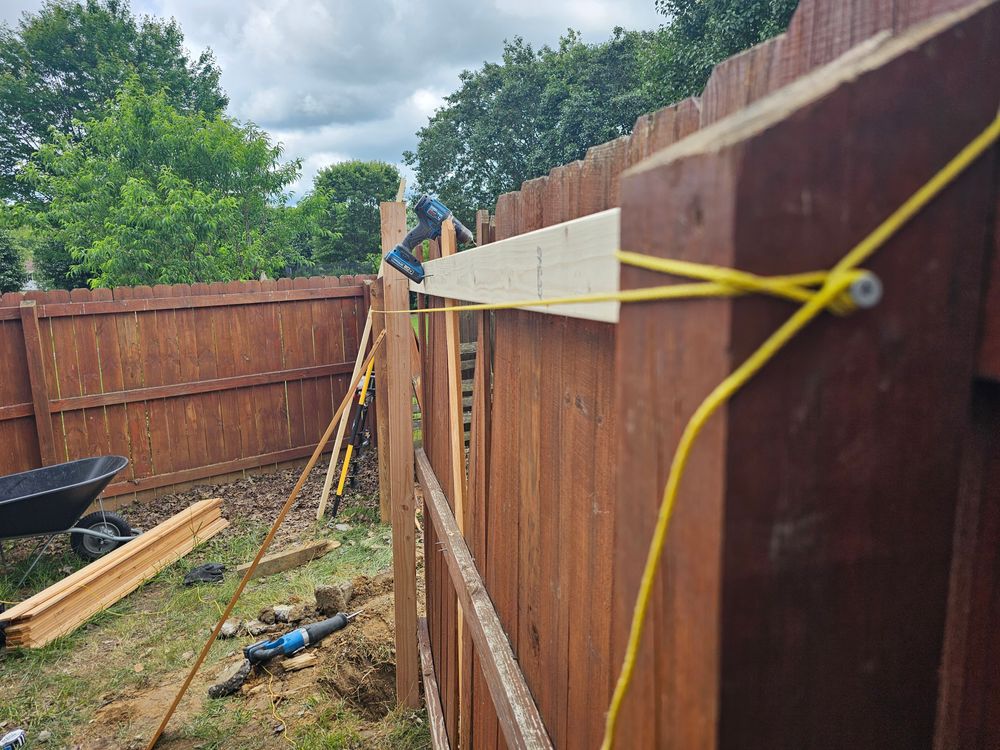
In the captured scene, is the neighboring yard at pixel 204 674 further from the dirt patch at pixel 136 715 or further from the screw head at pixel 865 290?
the screw head at pixel 865 290

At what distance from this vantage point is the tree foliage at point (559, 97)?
556 inches

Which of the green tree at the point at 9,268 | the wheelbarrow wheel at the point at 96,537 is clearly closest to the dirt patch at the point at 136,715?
the wheelbarrow wheel at the point at 96,537

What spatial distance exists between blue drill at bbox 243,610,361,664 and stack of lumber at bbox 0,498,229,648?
1.39 metres

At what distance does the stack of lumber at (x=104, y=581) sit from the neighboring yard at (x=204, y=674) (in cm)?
8

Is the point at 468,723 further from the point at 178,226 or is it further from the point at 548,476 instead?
the point at 178,226

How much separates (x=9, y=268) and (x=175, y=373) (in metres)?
12.2

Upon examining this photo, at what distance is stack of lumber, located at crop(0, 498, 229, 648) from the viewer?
157 inches

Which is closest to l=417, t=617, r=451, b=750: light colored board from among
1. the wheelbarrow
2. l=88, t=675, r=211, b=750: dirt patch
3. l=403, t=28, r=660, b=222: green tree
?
l=88, t=675, r=211, b=750: dirt patch

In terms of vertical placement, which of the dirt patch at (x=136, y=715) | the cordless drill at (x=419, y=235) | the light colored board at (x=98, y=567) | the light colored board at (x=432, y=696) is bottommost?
the dirt patch at (x=136, y=715)

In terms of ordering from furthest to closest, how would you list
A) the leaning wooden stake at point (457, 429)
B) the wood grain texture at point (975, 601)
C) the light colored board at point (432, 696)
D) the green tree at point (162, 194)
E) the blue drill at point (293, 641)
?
the green tree at point (162, 194), the blue drill at point (293, 641), the light colored board at point (432, 696), the leaning wooden stake at point (457, 429), the wood grain texture at point (975, 601)

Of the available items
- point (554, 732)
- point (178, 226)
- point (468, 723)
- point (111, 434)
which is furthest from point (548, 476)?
point (178, 226)

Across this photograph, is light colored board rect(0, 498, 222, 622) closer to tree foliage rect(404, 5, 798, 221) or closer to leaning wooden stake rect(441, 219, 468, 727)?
leaning wooden stake rect(441, 219, 468, 727)

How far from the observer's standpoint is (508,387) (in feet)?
4.87

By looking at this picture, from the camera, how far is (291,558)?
16.9ft
